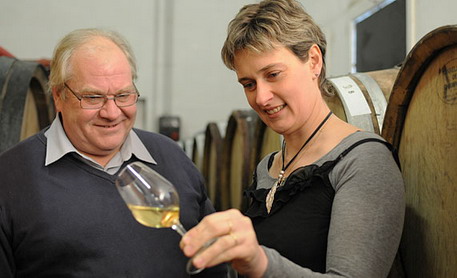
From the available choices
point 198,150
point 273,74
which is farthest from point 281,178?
point 198,150

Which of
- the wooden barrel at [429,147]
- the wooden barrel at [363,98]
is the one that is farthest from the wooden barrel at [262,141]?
the wooden barrel at [429,147]

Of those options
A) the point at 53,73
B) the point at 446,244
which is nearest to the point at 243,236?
the point at 446,244

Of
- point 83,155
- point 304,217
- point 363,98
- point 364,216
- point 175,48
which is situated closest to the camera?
point 364,216

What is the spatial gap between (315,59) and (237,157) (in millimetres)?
2511

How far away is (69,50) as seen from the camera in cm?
158

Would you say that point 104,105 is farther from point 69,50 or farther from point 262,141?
point 262,141

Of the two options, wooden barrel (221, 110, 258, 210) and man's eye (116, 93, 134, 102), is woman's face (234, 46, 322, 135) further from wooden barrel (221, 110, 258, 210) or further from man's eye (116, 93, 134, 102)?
wooden barrel (221, 110, 258, 210)

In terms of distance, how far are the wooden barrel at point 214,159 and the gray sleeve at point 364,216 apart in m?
2.97

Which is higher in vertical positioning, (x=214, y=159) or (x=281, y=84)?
(x=281, y=84)

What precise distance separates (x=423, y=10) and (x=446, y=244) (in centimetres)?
216

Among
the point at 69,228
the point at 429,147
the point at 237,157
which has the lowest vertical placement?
the point at 237,157

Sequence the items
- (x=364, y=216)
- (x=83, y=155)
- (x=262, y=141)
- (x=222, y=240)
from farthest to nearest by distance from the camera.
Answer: (x=262, y=141)
(x=83, y=155)
(x=364, y=216)
(x=222, y=240)

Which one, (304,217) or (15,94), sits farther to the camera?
(15,94)

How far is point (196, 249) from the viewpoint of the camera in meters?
0.83
